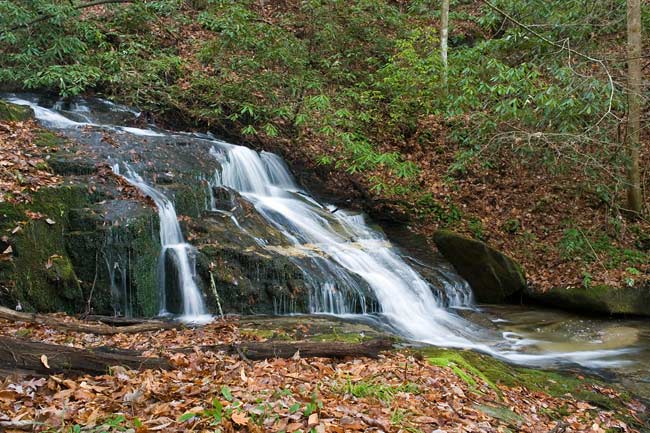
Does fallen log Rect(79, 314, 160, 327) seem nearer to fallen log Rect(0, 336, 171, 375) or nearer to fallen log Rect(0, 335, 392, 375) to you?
fallen log Rect(0, 335, 392, 375)

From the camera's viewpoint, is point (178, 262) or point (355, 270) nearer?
point (178, 262)

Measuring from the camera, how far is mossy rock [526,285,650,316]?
1007 cm

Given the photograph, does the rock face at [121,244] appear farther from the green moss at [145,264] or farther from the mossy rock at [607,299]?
the mossy rock at [607,299]

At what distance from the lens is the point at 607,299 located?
33.3 feet

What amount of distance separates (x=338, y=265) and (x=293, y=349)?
4638 millimetres

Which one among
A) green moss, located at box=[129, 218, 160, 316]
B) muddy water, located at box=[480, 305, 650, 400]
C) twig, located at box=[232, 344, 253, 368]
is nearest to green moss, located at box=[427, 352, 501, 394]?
twig, located at box=[232, 344, 253, 368]

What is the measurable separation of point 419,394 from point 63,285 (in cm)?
520

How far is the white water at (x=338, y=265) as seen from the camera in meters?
8.27

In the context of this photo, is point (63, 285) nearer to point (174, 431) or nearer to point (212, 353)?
point (212, 353)

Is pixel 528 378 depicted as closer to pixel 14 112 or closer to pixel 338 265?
pixel 338 265

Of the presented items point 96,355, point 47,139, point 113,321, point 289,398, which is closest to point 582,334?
point 289,398

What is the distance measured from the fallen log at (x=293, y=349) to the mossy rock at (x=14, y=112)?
7.89m

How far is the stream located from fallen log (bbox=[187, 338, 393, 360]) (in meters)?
2.92

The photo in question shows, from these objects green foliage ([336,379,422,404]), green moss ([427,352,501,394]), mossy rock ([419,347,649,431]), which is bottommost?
mossy rock ([419,347,649,431])
